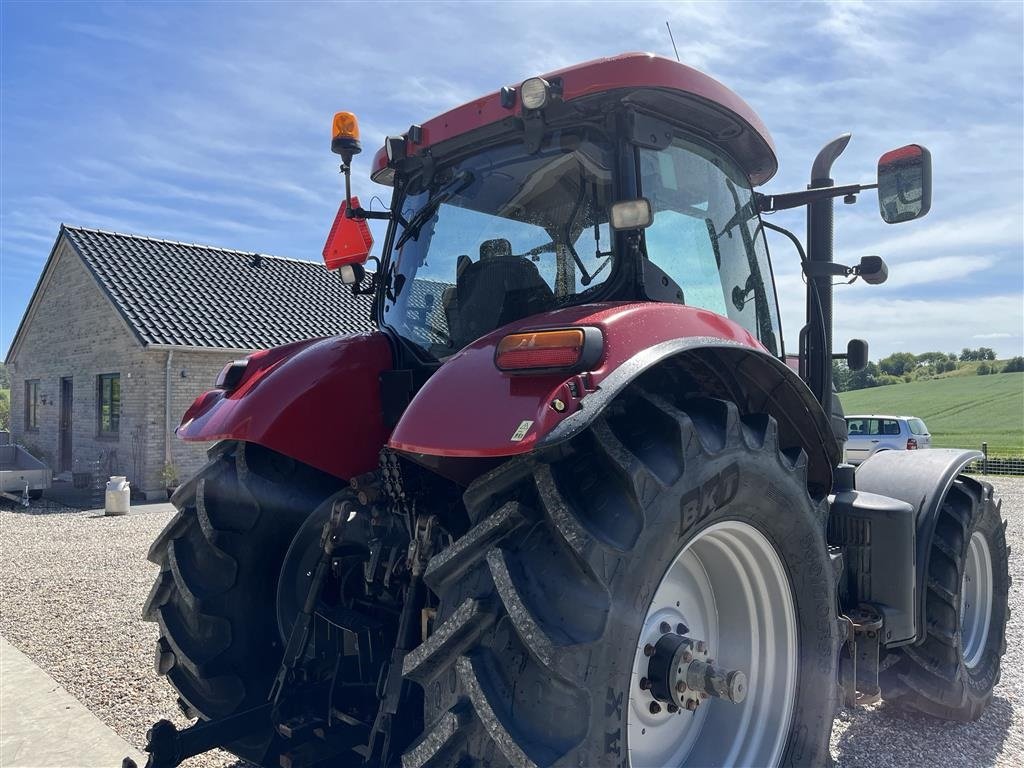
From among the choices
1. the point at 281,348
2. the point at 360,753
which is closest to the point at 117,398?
the point at 281,348

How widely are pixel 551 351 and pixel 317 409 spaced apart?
123 centimetres

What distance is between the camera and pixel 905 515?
2922 mm

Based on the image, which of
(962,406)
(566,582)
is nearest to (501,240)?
(566,582)

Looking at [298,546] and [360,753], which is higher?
[298,546]

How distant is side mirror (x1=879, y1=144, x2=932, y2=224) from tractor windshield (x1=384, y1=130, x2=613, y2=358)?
131 centimetres

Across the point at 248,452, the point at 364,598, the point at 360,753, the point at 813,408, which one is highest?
the point at 813,408

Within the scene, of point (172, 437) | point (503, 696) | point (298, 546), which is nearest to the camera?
point (503, 696)

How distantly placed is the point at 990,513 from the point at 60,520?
11326mm

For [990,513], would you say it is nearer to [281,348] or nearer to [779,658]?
[779,658]

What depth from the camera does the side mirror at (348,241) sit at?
330 centimetres

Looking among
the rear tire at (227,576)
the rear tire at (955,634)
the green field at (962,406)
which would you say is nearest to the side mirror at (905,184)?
the rear tire at (955,634)

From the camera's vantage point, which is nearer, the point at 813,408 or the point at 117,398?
the point at 813,408

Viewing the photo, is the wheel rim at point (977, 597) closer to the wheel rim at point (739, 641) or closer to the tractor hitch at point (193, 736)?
the wheel rim at point (739, 641)

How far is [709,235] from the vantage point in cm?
275
